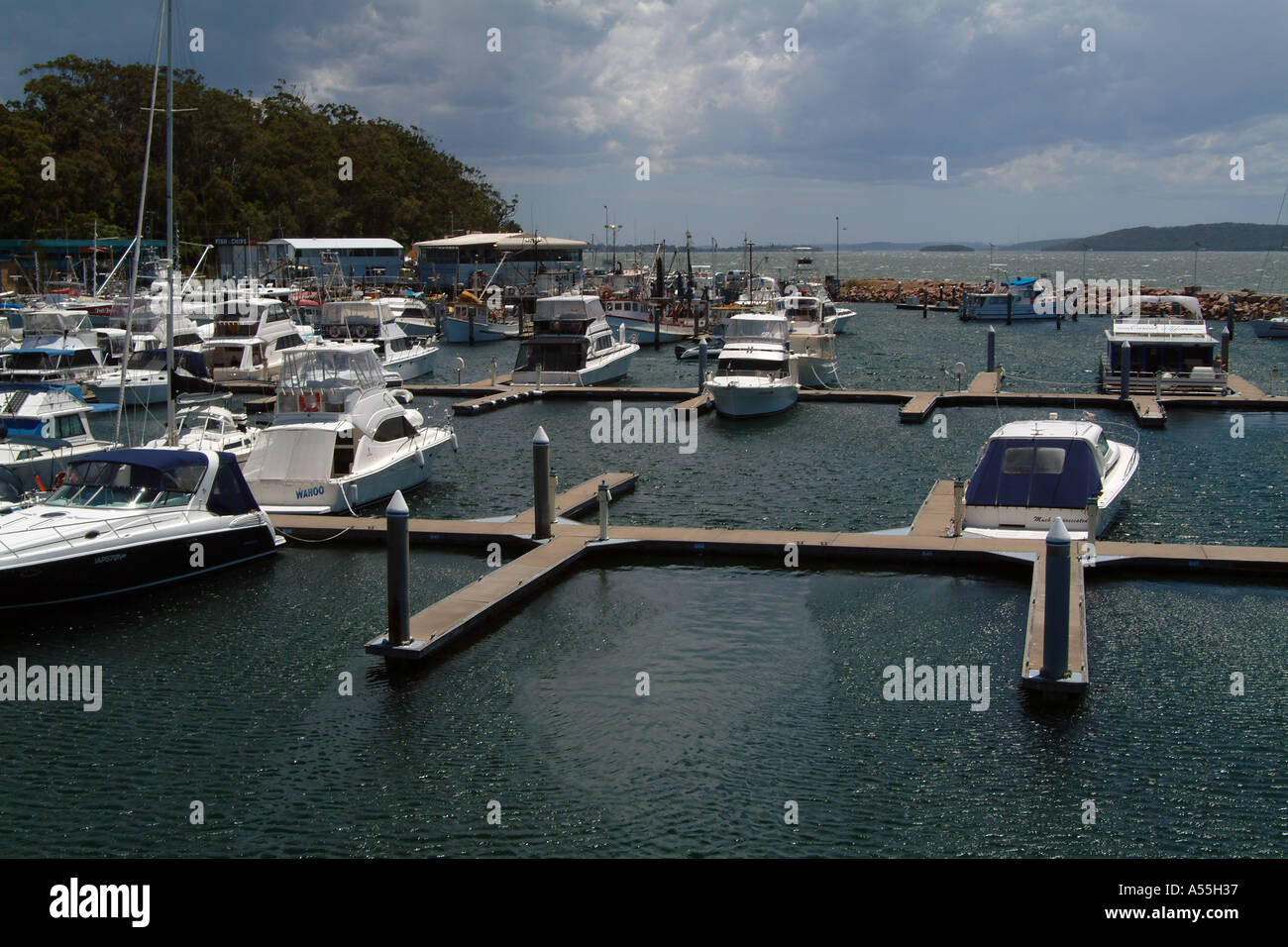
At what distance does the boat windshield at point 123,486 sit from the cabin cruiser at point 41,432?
4.61m

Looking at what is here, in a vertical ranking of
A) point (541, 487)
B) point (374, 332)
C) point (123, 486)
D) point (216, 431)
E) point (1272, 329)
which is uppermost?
point (374, 332)

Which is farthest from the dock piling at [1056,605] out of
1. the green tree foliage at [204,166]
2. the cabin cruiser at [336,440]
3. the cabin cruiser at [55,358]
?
the green tree foliage at [204,166]

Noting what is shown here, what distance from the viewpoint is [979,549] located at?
22.2 metres

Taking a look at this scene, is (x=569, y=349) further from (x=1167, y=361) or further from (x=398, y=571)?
(x=398, y=571)

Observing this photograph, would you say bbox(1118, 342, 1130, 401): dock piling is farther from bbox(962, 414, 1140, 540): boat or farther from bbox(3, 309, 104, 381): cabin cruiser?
bbox(3, 309, 104, 381): cabin cruiser

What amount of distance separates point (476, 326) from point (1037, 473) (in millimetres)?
60694

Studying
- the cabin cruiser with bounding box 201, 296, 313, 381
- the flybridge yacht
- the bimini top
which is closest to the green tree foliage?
the cabin cruiser with bounding box 201, 296, 313, 381

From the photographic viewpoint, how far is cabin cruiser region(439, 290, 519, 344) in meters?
79.8

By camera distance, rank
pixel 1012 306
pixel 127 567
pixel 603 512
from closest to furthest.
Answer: pixel 127 567, pixel 603 512, pixel 1012 306

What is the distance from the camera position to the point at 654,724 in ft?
51.5

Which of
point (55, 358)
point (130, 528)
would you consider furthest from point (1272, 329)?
point (130, 528)
